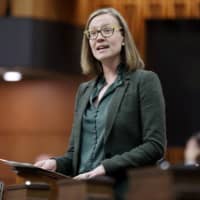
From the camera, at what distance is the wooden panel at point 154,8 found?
5.71 metres

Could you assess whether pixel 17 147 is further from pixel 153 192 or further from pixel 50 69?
pixel 153 192

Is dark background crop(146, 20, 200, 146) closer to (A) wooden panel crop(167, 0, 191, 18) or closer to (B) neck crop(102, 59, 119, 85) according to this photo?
(A) wooden panel crop(167, 0, 191, 18)

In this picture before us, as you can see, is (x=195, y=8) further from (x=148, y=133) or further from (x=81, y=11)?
(x=148, y=133)

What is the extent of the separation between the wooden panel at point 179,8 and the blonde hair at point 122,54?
12.9 ft

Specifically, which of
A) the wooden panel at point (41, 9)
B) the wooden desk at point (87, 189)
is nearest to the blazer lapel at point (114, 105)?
the wooden desk at point (87, 189)

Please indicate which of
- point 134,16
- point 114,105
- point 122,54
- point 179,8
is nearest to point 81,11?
point 134,16

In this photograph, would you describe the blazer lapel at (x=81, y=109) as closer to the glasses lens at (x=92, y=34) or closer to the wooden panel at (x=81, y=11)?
the glasses lens at (x=92, y=34)

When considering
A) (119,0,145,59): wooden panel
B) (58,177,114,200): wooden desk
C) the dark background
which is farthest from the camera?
(119,0,145,59): wooden panel

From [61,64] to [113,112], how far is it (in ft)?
11.5

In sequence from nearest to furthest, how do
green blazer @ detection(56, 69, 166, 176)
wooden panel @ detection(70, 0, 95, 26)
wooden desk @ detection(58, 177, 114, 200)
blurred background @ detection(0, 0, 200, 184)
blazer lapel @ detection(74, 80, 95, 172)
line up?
wooden desk @ detection(58, 177, 114, 200)
green blazer @ detection(56, 69, 166, 176)
blazer lapel @ detection(74, 80, 95, 172)
blurred background @ detection(0, 0, 200, 184)
wooden panel @ detection(70, 0, 95, 26)

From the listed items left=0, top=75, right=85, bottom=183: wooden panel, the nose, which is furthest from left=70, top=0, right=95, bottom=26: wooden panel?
the nose

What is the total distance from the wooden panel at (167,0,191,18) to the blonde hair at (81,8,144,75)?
3931 millimetres

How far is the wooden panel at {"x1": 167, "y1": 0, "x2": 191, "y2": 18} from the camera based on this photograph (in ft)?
18.6

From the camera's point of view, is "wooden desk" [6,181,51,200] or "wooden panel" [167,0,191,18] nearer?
"wooden desk" [6,181,51,200]
